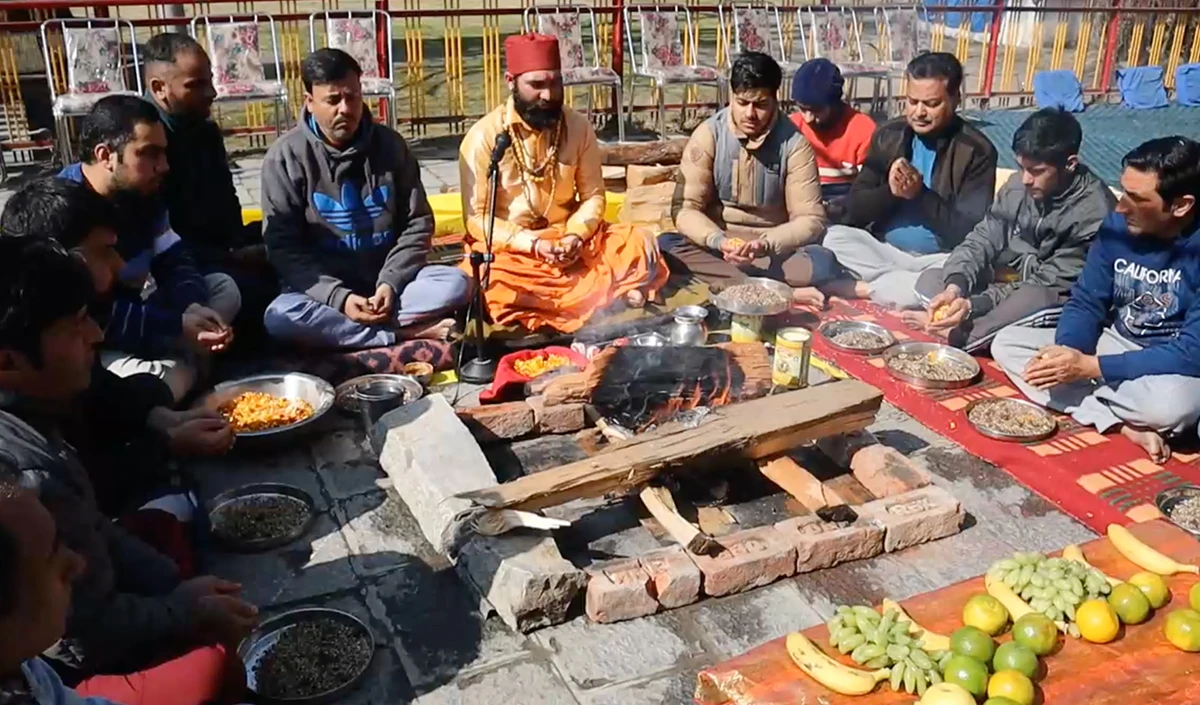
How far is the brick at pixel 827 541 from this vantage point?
3488mm

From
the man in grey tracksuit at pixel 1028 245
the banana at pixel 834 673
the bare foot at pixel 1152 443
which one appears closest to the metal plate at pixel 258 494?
the banana at pixel 834 673

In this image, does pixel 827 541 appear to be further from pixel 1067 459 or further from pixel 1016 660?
pixel 1067 459

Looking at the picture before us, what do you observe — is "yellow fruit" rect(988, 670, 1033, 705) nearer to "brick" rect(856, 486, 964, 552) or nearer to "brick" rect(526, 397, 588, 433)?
"brick" rect(856, 486, 964, 552)

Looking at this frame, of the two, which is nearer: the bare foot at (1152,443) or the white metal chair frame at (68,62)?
the bare foot at (1152,443)

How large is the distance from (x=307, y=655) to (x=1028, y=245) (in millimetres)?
4352

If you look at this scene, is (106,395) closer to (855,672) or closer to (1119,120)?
(855,672)

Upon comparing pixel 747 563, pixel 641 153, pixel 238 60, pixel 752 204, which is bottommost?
pixel 747 563

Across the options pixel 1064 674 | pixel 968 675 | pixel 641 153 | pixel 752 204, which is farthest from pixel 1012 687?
pixel 641 153

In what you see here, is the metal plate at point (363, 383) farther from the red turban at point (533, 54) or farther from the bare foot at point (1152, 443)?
the bare foot at point (1152, 443)

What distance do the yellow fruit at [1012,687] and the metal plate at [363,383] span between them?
284 cm

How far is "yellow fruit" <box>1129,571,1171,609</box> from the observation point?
2.96 meters

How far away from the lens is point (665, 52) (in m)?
10.4

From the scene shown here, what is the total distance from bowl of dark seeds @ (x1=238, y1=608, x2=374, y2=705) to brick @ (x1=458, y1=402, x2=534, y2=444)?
1238mm

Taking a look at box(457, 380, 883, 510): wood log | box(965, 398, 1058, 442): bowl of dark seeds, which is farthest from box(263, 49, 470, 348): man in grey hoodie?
box(965, 398, 1058, 442): bowl of dark seeds
